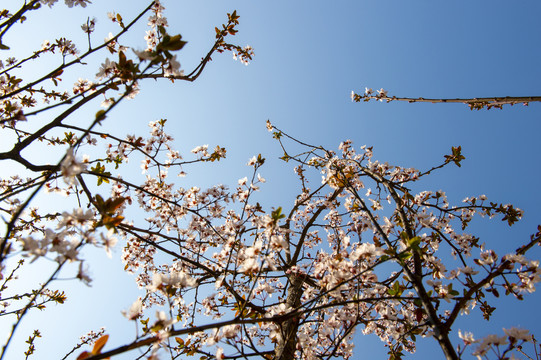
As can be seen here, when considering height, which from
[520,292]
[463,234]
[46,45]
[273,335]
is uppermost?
[46,45]

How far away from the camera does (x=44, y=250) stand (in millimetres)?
1456

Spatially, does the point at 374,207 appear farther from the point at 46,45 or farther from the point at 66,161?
the point at 46,45

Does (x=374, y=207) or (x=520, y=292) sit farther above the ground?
(x=374, y=207)

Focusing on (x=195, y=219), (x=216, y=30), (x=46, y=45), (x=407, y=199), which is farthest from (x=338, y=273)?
(x=46, y=45)

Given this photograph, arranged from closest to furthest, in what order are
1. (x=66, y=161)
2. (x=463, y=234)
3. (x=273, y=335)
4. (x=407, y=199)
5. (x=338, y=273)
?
(x=66, y=161), (x=338, y=273), (x=273, y=335), (x=407, y=199), (x=463, y=234)

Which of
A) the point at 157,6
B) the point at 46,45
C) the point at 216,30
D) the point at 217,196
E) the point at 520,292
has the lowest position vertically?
the point at 520,292

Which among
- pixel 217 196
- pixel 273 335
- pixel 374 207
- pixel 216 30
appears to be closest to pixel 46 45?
pixel 216 30

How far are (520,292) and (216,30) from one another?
4062 millimetres

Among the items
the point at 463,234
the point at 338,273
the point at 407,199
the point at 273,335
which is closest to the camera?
the point at 338,273

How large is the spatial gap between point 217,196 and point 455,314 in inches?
134

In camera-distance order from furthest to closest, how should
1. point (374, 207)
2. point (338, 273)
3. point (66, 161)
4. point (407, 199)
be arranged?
A: point (374, 207)
point (407, 199)
point (338, 273)
point (66, 161)

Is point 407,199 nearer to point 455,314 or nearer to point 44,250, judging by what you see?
point 455,314

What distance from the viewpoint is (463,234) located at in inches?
159

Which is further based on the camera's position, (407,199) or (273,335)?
(407,199)
